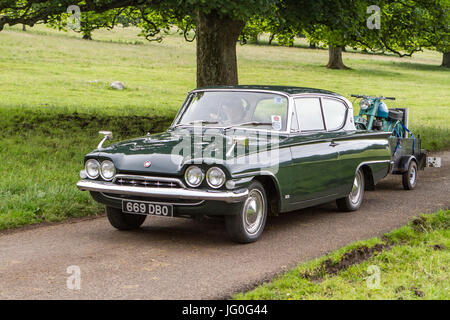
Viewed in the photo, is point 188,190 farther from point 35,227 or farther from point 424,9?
point 424,9

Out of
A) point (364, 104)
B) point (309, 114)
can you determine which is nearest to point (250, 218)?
point (309, 114)

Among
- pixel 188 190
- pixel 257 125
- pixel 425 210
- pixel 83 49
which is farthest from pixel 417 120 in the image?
pixel 83 49

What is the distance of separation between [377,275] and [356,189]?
3.64 meters

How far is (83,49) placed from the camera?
1903 inches

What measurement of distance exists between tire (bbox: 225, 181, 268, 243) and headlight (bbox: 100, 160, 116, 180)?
4.39 ft

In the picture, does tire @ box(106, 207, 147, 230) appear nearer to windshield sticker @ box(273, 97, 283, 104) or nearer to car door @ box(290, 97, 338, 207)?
car door @ box(290, 97, 338, 207)

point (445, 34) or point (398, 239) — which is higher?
point (445, 34)

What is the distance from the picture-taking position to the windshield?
7738mm

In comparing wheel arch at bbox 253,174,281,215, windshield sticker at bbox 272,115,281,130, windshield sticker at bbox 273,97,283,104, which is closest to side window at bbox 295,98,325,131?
windshield sticker at bbox 273,97,283,104

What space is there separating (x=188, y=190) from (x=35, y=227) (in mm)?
2330

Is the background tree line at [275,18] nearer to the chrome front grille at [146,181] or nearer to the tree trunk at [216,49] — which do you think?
the tree trunk at [216,49]

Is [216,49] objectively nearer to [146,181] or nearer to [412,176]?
[412,176]

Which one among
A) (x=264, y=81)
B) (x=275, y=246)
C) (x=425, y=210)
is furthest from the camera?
(x=264, y=81)

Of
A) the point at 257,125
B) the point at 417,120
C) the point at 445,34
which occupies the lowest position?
the point at 417,120
